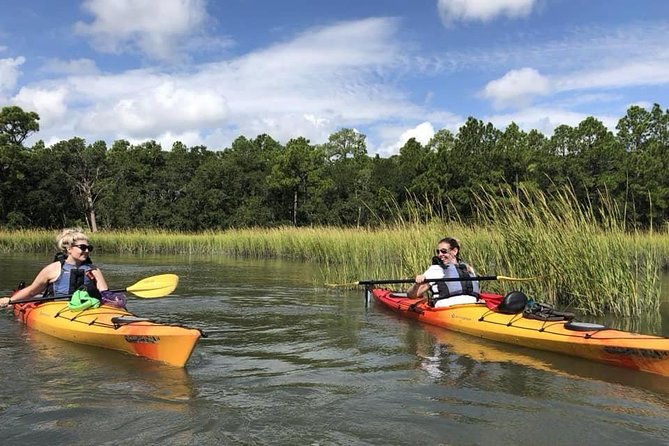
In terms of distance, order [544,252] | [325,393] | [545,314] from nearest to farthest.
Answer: [325,393] < [545,314] < [544,252]

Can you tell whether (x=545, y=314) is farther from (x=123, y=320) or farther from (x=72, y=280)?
(x=72, y=280)

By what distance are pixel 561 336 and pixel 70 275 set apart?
4927 mm

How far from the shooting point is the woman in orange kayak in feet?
22.3

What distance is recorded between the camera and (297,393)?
14.4 ft

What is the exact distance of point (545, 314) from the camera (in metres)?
5.77

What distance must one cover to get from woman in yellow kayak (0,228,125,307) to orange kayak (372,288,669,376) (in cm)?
379

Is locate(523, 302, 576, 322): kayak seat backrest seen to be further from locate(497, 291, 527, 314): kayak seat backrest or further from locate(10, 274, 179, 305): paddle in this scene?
locate(10, 274, 179, 305): paddle

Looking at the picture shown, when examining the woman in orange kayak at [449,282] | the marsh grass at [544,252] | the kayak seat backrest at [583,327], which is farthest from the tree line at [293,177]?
the kayak seat backrest at [583,327]

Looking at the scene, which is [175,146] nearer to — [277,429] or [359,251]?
[359,251]

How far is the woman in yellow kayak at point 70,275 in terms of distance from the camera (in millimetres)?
6176

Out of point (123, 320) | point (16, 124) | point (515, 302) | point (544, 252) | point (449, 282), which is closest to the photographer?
point (123, 320)

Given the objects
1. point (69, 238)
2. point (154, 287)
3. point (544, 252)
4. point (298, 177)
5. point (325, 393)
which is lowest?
point (325, 393)

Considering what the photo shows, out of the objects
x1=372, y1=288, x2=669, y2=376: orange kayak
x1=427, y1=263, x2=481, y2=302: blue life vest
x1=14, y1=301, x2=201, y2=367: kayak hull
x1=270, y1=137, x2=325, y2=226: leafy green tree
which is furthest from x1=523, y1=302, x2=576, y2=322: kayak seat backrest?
x1=270, y1=137, x2=325, y2=226: leafy green tree

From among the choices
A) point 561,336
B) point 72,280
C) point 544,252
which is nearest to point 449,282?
point 544,252
